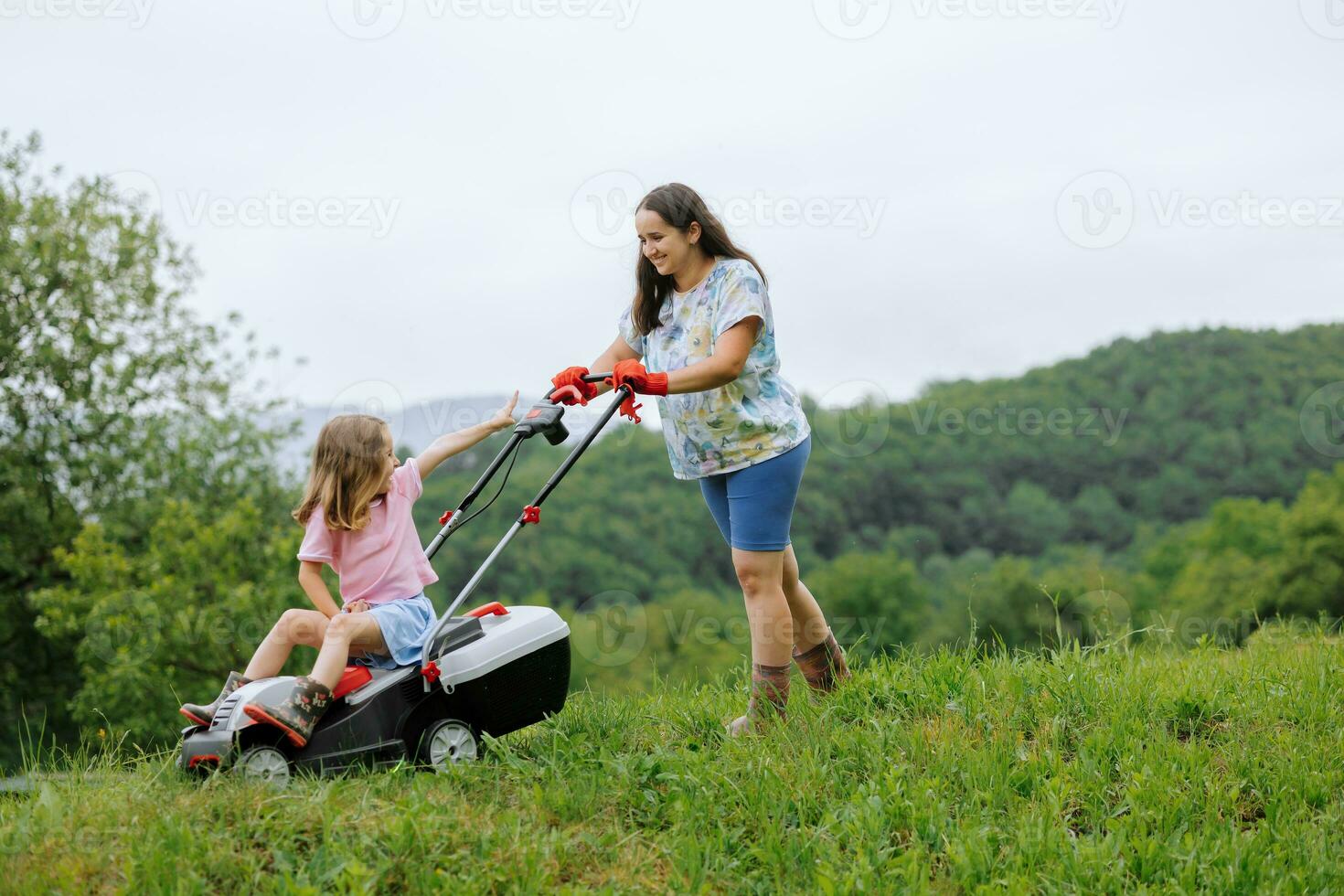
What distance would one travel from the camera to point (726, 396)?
4.16m

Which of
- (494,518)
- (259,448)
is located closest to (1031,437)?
(494,518)

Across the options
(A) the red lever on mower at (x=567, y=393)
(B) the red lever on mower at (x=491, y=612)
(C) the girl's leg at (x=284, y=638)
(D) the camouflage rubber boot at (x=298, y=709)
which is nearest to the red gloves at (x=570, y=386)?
(A) the red lever on mower at (x=567, y=393)

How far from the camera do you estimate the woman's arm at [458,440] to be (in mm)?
3982

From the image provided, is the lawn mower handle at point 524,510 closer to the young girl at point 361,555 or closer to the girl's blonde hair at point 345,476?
the young girl at point 361,555

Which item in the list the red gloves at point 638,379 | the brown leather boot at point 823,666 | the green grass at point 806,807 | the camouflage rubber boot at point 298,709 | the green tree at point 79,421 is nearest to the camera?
the green grass at point 806,807

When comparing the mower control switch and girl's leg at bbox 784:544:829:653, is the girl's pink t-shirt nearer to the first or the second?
the mower control switch

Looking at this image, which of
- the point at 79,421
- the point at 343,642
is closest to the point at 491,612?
the point at 343,642

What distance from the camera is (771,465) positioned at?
414 centimetres

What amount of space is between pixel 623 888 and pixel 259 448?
14.2 metres

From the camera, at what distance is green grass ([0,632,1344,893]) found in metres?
3.14

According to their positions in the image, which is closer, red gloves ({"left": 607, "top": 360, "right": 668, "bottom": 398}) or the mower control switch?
red gloves ({"left": 607, "top": 360, "right": 668, "bottom": 398})

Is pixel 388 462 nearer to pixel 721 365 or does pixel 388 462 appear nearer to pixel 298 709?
pixel 298 709

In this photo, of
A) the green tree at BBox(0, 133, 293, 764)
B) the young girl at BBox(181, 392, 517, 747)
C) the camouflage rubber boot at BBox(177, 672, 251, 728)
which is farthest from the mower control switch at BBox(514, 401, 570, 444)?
the green tree at BBox(0, 133, 293, 764)

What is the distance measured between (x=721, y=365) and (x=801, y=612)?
109 cm
